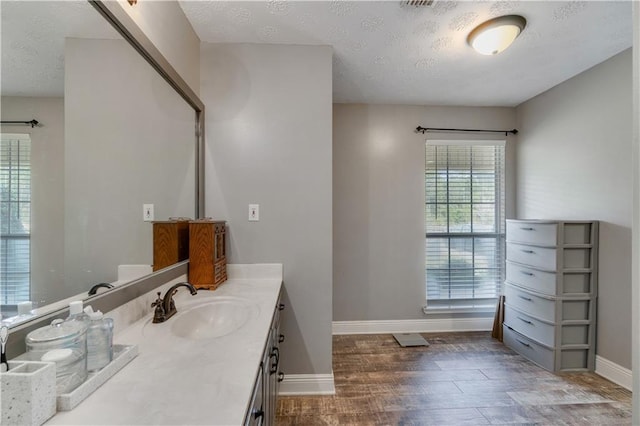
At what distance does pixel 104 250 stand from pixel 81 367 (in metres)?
0.54

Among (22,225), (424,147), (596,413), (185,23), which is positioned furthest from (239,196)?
(596,413)

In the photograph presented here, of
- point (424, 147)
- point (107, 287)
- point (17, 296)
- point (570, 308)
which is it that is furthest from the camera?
point (424, 147)

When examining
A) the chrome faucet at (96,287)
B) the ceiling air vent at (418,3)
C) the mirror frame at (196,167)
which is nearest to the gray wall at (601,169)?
the ceiling air vent at (418,3)

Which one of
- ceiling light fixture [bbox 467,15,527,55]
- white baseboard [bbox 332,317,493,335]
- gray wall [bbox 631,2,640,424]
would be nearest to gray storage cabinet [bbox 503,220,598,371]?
white baseboard [bbox 332,317,493,335]

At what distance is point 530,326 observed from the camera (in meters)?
2.59

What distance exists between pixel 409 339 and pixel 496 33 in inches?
111

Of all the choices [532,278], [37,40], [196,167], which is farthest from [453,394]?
[37,40]

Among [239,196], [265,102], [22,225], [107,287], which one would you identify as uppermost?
[265,102]

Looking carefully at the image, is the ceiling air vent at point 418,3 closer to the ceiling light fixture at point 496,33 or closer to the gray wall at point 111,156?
the ceiling light fixture at point 496,33

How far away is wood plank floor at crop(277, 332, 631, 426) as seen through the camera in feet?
6.14

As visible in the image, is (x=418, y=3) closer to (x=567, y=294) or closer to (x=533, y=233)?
(x=533, y=233)

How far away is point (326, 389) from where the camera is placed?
213 centimetres

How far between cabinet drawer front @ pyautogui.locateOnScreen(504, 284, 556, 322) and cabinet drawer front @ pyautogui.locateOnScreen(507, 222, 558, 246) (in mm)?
488

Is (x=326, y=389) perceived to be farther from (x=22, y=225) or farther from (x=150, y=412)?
(x=22, y=225)
